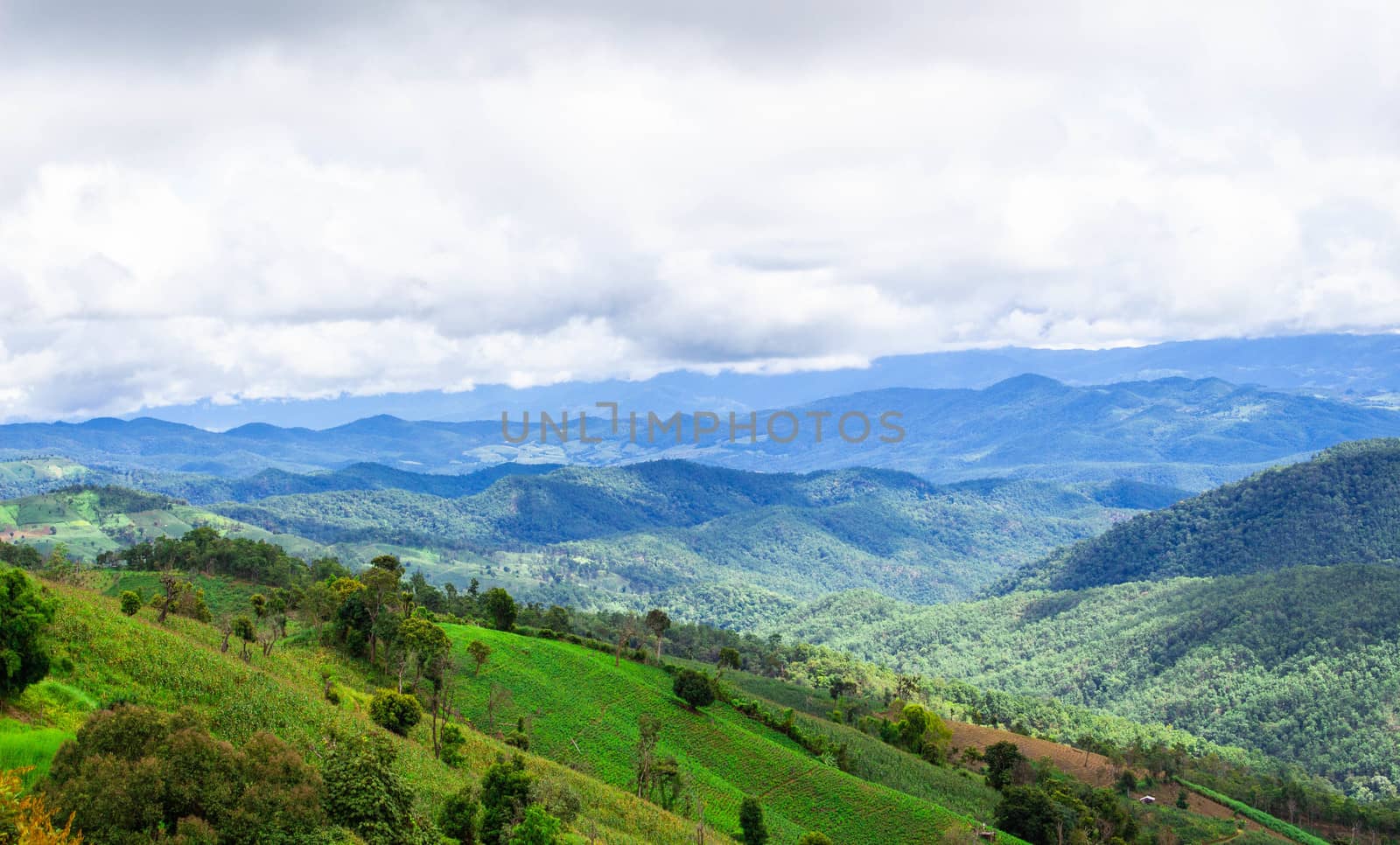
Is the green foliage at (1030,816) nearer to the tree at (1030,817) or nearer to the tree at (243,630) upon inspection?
the tree at (1030,817)

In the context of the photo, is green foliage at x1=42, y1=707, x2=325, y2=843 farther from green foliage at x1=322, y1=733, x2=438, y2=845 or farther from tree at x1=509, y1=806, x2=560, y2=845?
tree at x1=509, y1=806, x2=560, y2=845

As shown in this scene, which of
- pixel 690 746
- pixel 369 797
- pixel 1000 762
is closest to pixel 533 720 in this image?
pixel 690 746

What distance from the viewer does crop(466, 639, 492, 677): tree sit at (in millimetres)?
78562

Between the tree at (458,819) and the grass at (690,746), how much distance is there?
30.0 meters

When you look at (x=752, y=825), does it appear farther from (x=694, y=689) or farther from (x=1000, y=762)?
(x=1000, y=762)

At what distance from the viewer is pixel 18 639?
29.0 meters

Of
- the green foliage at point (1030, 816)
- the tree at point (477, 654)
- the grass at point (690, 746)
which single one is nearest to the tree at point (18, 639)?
the grass at point (690, 746)

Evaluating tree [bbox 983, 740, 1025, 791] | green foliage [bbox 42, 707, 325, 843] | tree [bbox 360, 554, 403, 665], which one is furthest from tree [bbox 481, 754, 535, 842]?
tree [bbox 983, 740, 1025, 791]

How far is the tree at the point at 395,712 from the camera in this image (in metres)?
51.9

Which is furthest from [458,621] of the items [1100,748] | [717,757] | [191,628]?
[1100,748]

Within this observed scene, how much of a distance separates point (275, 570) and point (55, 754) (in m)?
115

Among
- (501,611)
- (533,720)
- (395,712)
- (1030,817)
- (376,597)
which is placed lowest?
(1030,817)

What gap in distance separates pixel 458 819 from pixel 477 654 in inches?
1615

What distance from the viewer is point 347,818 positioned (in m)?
28.6
